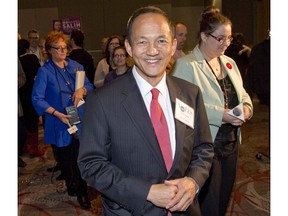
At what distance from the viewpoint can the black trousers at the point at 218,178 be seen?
8.48 feet

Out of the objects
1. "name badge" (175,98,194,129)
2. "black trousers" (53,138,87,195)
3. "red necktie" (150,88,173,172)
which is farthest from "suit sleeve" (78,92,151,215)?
"black trousers" (53,138,87,195)

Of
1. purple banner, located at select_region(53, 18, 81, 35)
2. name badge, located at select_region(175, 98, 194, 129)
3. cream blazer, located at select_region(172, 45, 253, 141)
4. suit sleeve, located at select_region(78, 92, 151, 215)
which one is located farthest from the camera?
purple banner, located at select_region(53, 18, 81, 35)

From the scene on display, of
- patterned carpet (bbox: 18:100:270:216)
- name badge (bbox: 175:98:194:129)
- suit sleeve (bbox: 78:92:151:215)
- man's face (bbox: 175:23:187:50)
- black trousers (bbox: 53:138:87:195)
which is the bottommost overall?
patterned carpet (bbox: 18:100:270:216)

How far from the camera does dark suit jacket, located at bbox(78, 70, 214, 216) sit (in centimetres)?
156

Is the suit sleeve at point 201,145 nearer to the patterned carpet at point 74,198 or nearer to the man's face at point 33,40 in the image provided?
the patterned carpet at point 74,198

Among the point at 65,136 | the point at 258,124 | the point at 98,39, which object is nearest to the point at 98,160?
the point at 65,136

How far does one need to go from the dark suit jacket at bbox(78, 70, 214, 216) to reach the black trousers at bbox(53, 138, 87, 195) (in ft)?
7.45

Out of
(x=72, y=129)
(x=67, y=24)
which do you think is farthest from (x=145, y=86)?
(x=67, y=24)

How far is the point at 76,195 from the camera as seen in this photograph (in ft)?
14.5

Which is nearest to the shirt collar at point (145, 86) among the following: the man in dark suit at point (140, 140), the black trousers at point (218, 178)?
the man in dark suit at point (140, 140)

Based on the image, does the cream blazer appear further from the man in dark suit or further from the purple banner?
the purple banner

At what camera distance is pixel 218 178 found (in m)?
2.62
